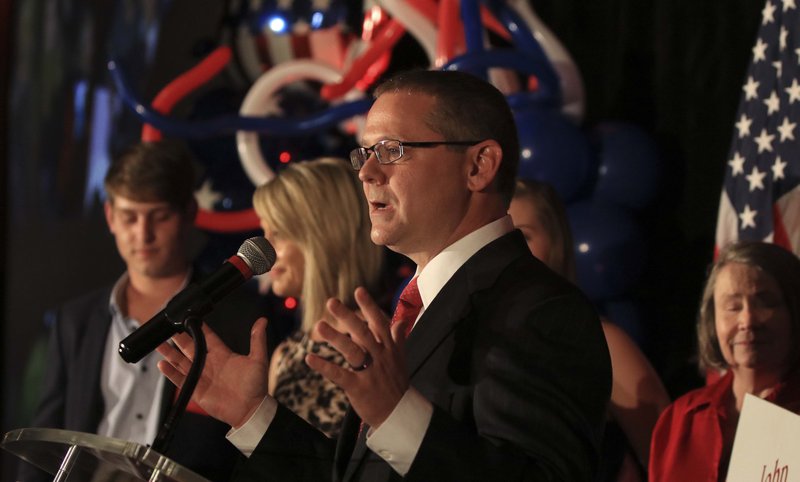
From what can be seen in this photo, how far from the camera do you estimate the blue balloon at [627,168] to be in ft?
12.1

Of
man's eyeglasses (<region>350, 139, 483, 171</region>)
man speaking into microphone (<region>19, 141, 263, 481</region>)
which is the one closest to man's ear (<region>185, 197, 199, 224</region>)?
man speaking into microphone (<region>19, 141, 263, 481</region>)

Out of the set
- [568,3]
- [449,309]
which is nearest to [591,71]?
[568,3]

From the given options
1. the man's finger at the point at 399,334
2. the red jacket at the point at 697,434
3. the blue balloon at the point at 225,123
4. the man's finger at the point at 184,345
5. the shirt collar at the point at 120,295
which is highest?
the blue balloon at the point at 225,123

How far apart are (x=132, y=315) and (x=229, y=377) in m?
1.67

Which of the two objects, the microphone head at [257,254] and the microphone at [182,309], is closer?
the microphone at [182,309]

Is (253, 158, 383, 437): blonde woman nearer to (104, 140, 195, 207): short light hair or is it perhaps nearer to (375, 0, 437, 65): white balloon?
(104, 140, 195, 207): short light hair

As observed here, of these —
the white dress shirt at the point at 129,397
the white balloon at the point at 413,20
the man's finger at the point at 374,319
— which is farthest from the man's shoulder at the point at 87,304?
the man's finger at the point at 374,319

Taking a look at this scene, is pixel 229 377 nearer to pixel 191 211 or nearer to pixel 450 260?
pixel 450 260

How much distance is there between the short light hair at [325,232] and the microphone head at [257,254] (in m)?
1.23

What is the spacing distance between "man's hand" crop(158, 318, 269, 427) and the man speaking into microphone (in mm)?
1211

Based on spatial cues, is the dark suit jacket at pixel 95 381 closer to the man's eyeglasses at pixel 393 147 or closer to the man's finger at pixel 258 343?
the man's finger at pixel 258 343

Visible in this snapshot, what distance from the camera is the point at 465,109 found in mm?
1788

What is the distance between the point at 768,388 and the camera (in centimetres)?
252

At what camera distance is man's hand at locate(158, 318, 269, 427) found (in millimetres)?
1785
